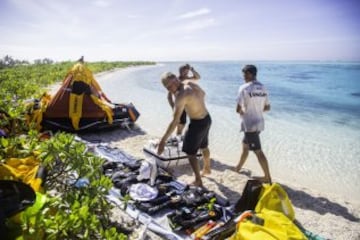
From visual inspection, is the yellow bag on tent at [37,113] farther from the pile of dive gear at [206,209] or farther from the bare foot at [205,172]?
the bare foot at [205,172]

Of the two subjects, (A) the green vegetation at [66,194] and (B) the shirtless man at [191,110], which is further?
(B) the shirtless man at [191,110]

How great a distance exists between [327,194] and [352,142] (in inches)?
165

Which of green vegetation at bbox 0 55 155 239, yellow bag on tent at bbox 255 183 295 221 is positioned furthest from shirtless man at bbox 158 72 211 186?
green vegetation at bbox 0 55 155 239

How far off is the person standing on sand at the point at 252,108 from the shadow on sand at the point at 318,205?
1.66 ft

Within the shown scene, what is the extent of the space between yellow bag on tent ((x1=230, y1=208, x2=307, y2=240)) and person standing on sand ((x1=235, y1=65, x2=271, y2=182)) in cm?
189

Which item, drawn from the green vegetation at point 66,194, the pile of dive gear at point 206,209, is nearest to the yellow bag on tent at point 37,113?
the green vegetation at point 66,194

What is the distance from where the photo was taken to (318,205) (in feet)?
13.9

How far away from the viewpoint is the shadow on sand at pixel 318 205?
4.02 m

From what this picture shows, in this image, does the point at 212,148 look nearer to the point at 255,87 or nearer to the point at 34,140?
the point at 255,87

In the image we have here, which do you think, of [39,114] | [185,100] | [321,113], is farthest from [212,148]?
[321,113]

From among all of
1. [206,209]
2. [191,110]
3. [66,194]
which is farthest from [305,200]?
[66,194]

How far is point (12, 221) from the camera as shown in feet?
5.66

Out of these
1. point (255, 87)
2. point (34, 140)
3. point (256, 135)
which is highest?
point (255, 87)

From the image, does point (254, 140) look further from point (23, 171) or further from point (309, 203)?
point (23, 171)
